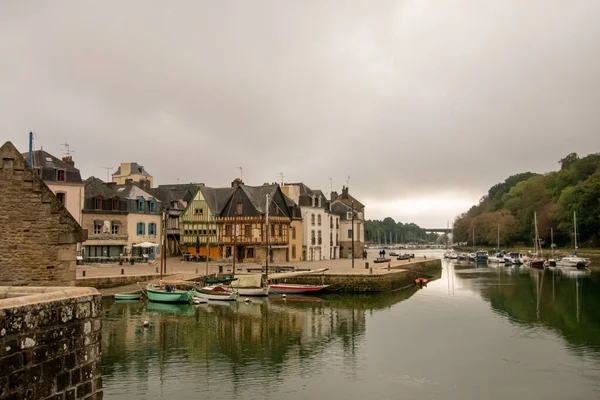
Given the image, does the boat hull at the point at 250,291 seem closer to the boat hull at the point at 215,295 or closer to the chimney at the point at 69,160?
the boat hull at the point at 215,295

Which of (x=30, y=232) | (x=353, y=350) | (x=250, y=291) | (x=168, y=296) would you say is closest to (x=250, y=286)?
(x=250, y=291)

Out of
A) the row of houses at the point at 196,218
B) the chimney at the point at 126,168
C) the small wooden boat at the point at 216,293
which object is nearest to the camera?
the small wooden boat at the point at 216,293

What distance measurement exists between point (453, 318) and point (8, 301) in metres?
27.6

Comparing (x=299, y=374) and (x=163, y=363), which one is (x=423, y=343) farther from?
(x=163, y=363)

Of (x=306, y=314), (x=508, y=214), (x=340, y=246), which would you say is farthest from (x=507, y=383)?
(x=508, y=214)

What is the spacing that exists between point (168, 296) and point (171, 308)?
102 cm

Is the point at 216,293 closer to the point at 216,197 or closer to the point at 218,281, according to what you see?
the point at 218,281

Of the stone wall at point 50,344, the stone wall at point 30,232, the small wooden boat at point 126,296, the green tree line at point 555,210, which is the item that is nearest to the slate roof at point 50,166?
the small wooden boat at point 126,296

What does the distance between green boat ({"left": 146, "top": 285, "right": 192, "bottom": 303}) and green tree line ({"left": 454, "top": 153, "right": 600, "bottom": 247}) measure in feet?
232

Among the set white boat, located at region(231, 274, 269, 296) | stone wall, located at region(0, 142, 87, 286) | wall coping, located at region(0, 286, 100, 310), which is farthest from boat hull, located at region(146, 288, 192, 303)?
wall coping, located at region(0, 286, 100, 310)

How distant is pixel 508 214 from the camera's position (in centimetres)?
11638

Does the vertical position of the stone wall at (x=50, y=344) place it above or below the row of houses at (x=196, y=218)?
below

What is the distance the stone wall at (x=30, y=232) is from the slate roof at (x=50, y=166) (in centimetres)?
3140

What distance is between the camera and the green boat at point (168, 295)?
32000mm
